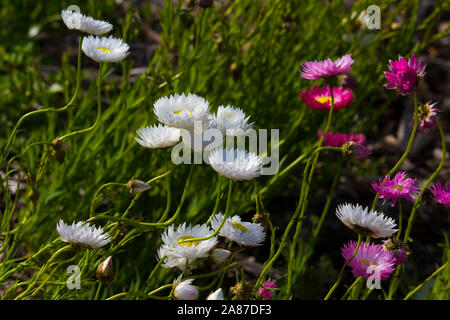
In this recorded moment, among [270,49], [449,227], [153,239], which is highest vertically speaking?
[270,49]

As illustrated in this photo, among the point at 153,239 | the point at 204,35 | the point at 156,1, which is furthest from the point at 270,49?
the point at 156,1

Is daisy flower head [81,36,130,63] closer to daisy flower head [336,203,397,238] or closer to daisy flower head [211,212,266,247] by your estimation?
daisy flower head [211,212,266,247]

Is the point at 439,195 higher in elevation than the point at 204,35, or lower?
lower

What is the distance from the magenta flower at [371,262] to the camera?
39.4 inches

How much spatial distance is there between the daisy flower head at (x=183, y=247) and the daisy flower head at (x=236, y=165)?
13cm

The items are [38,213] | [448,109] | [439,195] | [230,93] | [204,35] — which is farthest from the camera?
[448,109]

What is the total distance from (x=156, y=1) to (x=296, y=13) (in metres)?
1.74

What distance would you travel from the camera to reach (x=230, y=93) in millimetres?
1695

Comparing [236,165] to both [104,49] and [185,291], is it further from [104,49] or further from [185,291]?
[104,49]

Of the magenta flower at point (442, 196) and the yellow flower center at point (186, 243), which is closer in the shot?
the yellow flower center at point (186, 243)

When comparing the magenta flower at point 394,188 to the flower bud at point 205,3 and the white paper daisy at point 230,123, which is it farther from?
the flower bud at point 205,3

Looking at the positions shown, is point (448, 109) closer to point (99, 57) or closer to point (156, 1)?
point (156, 1)

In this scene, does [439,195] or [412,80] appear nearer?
[412,80]

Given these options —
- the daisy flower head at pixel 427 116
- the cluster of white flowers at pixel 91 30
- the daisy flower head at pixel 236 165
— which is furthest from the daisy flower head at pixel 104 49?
the daisy flower head at pixel 427 116
